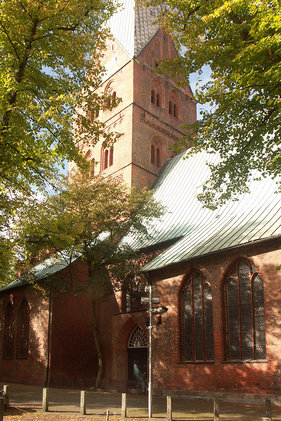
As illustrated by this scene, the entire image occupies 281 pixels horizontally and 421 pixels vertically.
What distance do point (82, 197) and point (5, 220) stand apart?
6.35 m

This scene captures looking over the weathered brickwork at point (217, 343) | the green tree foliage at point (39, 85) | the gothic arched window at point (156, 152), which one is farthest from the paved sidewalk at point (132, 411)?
the gothic arched window at point (156, 152)

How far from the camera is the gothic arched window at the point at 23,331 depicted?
80.8 feet

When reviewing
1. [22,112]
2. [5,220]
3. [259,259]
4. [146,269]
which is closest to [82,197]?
[146,269]

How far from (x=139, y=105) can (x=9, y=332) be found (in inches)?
692

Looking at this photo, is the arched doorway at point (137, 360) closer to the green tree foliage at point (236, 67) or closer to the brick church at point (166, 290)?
the brick church at point (166, 290)

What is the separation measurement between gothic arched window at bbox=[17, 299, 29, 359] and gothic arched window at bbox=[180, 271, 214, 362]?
11741 millimetres

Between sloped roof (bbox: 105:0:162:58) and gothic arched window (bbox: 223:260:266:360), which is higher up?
sloped roof (bbox: 105:0:162:58)

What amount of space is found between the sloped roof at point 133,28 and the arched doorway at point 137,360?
19969 millimetres

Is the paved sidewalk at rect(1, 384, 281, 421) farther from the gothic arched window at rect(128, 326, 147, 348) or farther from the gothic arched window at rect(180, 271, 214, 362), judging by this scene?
the gothic arched window at rect(128, 326, 147, 348)

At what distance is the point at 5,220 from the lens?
44.2ft

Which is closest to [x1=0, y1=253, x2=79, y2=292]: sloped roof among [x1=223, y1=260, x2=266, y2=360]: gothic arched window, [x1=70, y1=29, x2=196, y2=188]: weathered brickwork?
[x1=70, y1=29, x2=196, y2=188]: weathered brickwork

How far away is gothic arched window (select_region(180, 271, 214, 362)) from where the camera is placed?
1573cm

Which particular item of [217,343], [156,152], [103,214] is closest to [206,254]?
[217,343]

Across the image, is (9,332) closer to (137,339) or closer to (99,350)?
(99,350)
